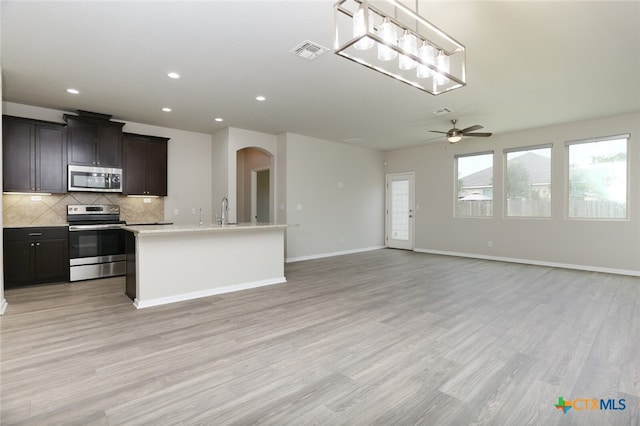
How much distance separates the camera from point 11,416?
1785 mm

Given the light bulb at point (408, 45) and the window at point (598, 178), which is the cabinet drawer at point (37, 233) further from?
the window at point (598, 178)

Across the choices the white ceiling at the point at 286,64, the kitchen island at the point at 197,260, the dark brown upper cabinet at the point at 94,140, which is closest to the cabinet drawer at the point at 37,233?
the dark brown upper cabinet at the point at 94,140

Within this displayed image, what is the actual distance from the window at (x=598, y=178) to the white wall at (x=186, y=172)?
7.41 m

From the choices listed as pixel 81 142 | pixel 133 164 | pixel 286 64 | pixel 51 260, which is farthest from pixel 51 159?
pixel 286 64

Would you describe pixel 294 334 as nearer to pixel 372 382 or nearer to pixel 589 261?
pixel 372 382

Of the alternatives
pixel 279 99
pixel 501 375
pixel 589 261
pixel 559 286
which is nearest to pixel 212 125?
pixel 279 99

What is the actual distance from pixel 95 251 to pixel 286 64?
14.4 feet

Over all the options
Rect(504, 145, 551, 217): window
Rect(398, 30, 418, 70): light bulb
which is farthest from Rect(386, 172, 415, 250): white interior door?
Rect(398, 30, 418, 70): light bulb

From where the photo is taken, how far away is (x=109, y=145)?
542 cm

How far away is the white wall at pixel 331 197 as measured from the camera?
6.98 m

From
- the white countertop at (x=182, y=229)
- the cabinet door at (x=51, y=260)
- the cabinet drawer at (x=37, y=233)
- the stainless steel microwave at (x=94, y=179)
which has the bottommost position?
the cabinet door at (x=51, y=260)

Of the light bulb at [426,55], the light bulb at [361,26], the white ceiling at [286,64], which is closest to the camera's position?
the light bulb at [361,26]

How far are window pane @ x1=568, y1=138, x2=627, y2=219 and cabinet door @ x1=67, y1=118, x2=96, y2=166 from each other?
28.8ft

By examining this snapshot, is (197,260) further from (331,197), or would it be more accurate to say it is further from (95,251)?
(331,197)
